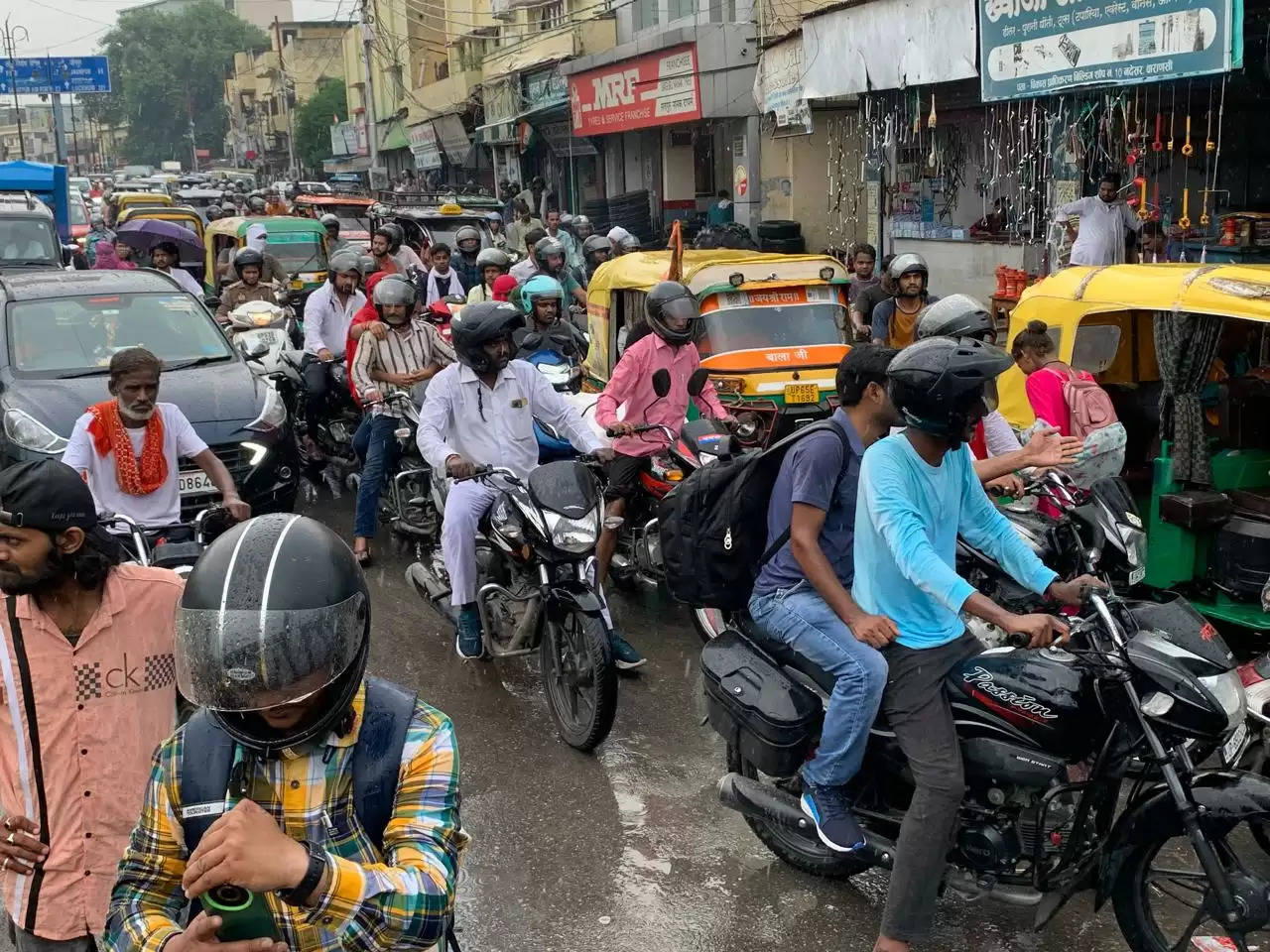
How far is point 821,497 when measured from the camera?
3.95 metres

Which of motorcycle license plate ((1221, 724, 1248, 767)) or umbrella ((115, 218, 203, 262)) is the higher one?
umbrella ((115, 218, 203, 262))

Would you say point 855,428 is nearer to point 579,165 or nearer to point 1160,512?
point 1160,512

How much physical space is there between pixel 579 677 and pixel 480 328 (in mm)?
1730

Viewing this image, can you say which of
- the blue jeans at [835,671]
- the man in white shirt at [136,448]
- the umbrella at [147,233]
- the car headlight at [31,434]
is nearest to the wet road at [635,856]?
the blue jeans at [835,671]

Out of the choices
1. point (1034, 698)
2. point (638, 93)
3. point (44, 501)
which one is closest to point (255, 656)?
point (44, 501)

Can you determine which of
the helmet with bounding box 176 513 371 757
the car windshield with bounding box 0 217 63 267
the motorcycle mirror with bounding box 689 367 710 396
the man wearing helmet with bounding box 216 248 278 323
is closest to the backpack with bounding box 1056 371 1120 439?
the motorcycle mirror with bounding box 689 367 710 396

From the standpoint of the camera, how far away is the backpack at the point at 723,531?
429 centimetres

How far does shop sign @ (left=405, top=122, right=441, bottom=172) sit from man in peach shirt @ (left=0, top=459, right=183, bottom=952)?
39.8 metres

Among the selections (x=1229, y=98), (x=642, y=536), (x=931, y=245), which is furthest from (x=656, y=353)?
(x=931, y=245)

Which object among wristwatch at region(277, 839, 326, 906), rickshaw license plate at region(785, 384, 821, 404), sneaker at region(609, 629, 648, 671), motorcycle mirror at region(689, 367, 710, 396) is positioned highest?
wristwatch at region(277, 839, 326, 906)

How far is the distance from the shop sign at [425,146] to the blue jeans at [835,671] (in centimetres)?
3911

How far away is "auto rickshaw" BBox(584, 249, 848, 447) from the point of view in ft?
27.4

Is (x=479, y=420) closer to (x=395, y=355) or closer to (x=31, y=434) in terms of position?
(x=395, y=355)

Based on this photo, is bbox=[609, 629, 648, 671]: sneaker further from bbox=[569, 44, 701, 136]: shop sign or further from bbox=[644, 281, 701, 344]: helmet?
bbox=[569, 44, 701, 136]: shop sign
